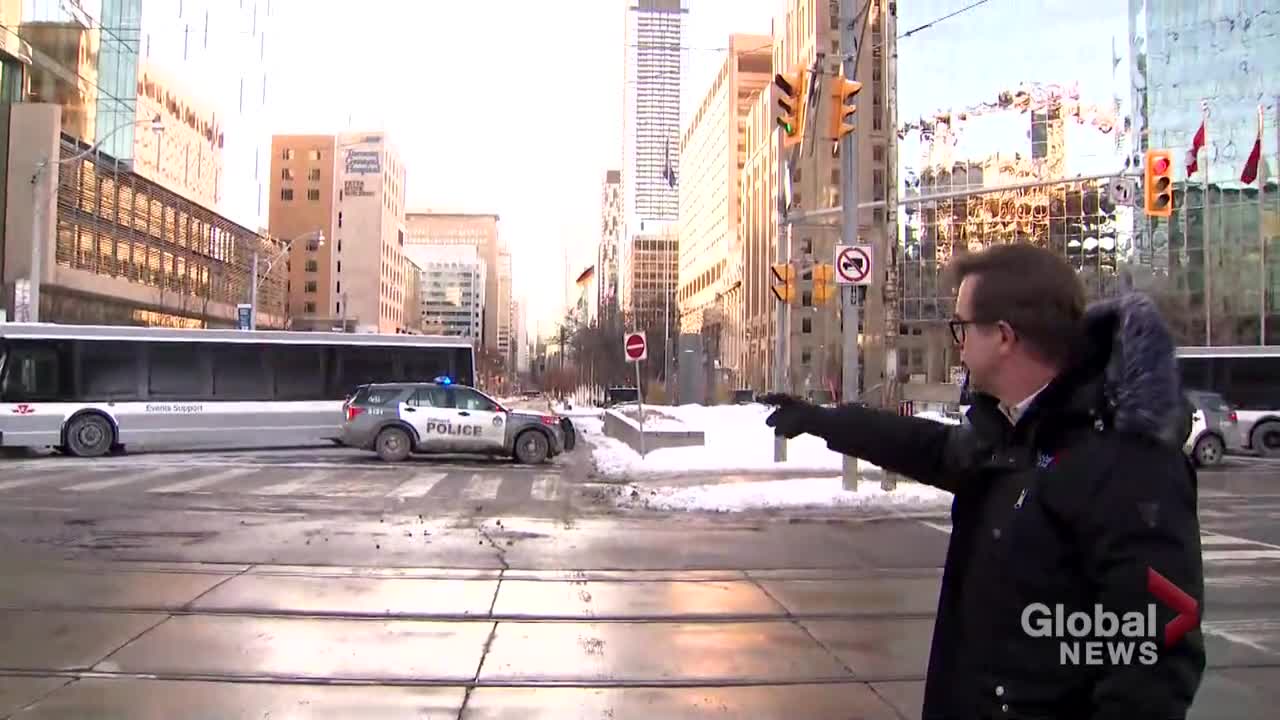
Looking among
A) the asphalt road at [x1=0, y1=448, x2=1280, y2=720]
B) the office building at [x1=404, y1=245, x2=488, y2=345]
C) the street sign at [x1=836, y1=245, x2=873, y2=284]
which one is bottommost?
the asphalt road at [x1=0, y1=448, x2=1280, y2=720]

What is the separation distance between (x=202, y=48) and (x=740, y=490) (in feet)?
227

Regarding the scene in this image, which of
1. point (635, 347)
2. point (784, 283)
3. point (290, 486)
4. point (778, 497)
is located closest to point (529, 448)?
point (635, 347)

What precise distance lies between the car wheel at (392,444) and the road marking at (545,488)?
12.6 ft

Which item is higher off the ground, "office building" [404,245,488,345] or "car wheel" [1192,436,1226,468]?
"office building" [404,245,488,345]

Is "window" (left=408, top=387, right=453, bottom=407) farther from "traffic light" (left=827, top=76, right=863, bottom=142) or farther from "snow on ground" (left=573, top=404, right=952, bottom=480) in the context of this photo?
"traffic light" (left=827, top=76, right=863, bottom=142)

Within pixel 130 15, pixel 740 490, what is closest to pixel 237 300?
pixel 130 15

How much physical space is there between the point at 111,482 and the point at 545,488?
23.2 ft

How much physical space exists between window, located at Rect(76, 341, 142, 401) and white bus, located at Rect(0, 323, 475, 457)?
2 centimetres

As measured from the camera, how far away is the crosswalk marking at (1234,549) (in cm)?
969

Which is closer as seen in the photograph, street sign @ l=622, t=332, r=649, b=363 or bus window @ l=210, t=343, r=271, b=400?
street sign @ l=622, t=332, r=649, b=363

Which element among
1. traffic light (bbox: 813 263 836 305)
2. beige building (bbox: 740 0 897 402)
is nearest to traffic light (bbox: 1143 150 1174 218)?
traffic light (bbox: 813 263 836 305)

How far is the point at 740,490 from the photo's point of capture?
1395cm

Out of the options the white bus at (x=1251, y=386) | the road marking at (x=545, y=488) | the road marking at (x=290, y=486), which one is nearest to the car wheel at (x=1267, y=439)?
the white bus at (x=1251, y=386)

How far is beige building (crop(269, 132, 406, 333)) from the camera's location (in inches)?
5123
